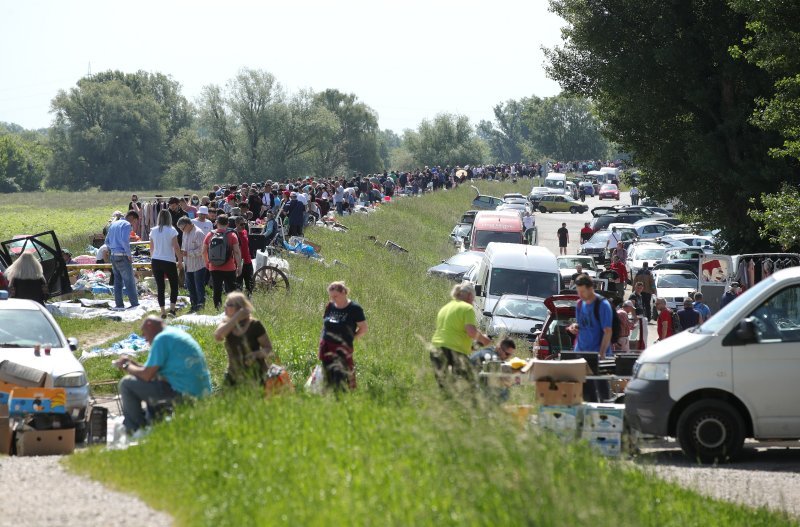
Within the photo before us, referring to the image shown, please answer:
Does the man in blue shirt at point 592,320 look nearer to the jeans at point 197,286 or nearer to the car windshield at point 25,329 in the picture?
the car windshield at point 25,329

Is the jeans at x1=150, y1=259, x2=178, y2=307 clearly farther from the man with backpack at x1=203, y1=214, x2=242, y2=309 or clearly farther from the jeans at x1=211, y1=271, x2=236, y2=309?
the jeans at x1=211, y1=271, x2=236, y2=309

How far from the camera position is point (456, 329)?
12859mm

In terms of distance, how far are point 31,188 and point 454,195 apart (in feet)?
272

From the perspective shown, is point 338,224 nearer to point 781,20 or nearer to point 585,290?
point 781,20

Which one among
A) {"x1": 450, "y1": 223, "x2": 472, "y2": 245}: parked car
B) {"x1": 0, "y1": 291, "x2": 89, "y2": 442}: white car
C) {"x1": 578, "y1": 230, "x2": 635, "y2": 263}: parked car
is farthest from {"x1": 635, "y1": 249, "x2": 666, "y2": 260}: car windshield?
{"x1": 0, "y1": 291, "x2": 89, "y2": 442}: white car

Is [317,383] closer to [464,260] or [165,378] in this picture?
[165,378]

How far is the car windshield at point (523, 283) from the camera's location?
2602 centimetres

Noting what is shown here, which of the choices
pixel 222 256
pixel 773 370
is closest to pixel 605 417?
pixel 773 370

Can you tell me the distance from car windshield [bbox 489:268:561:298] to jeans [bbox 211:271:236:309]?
25.7 ft

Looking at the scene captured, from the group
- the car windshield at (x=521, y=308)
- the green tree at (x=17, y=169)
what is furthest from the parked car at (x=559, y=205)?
the green tree at (x=17, y=169)


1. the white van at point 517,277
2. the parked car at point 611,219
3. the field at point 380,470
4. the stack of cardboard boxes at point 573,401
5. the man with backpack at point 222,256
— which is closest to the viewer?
the field at point 380,470

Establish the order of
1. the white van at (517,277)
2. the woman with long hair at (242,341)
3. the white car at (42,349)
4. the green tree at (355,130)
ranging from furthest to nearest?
1. the green tree at (355,130)
2. the white van at (517,277)
3. the white car at (42,349)
4. the woman with long hair at (242,341)

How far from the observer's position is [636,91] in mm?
35656

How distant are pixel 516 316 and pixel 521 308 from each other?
0.40 meters
